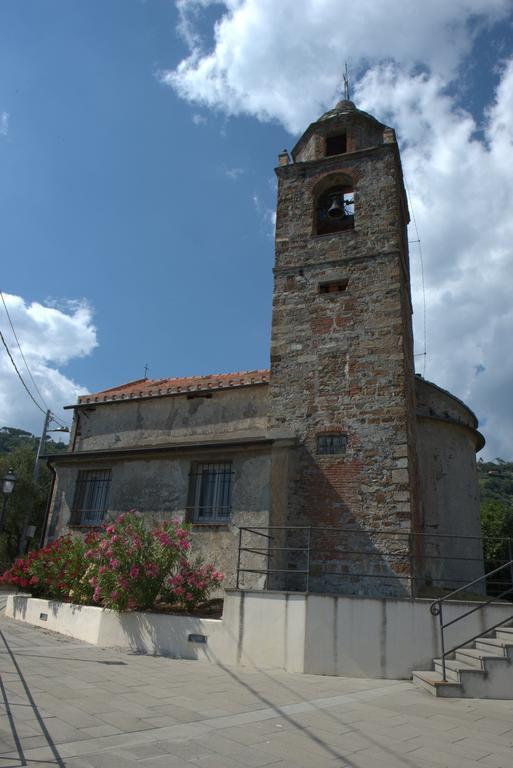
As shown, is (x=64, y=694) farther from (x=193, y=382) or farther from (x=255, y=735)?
(x=193, y=382)

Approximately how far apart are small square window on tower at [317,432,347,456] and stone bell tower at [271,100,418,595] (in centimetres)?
3

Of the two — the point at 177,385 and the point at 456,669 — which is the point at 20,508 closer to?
the point at 177,385

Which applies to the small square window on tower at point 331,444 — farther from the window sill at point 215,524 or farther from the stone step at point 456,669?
the stone step at point 456,669

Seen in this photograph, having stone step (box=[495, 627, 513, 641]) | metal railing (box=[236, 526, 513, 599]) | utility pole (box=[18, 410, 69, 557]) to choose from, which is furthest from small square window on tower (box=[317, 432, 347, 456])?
utility pole (box=[18, 410, 69, 557])

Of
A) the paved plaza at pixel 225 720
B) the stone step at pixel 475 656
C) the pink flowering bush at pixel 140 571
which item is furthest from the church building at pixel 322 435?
the paved plaza at pixel 225 720

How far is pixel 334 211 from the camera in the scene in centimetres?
1466

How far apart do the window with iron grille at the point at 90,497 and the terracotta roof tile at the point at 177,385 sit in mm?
2962

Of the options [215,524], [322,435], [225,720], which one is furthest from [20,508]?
[225,720]

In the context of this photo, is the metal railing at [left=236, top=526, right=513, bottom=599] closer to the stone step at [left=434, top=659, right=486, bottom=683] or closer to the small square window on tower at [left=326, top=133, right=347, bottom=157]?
the stone step at [left=434, top=659, right=486, bottom=683]

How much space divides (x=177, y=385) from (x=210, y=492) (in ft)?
18.1

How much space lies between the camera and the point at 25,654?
8.72 metres

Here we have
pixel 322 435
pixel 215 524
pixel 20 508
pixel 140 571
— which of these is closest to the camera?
pixel 140 571

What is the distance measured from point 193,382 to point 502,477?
10057 cm

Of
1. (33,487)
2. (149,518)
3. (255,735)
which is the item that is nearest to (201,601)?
(149,518)
